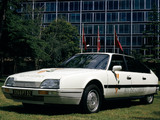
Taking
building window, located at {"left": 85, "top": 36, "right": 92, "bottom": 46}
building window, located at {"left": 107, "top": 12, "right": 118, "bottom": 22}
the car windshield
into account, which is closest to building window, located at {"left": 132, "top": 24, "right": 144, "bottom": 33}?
building window, located at {"left": 107, "top": 12, "right": 118, "bottom": 22}

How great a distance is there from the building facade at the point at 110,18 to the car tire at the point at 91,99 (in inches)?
2377

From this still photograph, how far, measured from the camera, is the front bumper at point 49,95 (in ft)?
20.4

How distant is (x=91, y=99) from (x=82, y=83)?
0.52 m

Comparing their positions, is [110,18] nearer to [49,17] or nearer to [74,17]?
[74,17]

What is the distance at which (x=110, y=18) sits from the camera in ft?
227

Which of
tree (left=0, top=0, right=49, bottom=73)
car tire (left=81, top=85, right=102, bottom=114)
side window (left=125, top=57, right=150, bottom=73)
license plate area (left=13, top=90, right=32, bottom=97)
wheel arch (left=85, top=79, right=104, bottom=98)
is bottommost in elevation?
car tire (left=81, top=85, right=102, bottom=114)

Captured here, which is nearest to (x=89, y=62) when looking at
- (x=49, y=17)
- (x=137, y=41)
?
(x=137, y=41)

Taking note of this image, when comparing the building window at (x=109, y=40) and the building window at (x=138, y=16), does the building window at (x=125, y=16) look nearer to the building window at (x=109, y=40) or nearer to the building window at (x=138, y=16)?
the building window at (x=138, y=16)

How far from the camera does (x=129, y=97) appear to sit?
8.30 metres

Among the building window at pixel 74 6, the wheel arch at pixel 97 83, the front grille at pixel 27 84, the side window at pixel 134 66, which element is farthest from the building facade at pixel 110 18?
the front grille at pixel 27 84

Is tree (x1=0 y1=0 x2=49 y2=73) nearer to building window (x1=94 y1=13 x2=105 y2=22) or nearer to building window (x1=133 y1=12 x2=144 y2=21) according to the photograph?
building window (x1=94 y1=13 x2=105 y2=22)

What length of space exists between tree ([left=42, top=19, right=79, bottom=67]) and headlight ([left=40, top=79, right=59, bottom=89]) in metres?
29.4

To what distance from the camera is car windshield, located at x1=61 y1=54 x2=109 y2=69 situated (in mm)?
7590

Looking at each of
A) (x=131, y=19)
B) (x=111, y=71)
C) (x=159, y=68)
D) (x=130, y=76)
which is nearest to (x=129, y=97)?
(x=130, y=76)
